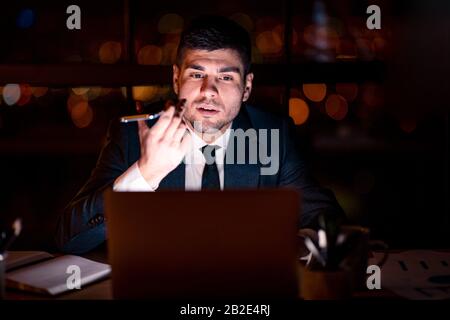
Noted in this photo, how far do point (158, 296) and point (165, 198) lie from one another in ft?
0.72

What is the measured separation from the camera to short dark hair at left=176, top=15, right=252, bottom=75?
2.22 meters

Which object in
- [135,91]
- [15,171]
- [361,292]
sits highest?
[135,91]

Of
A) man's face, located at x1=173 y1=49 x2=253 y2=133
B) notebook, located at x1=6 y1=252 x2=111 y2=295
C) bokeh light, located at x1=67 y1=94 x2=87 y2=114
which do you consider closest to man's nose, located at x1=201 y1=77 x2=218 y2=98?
man's face, located at x1=173 y1=49 x2=253 y2=133

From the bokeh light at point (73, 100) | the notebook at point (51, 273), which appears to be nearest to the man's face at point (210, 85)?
the notebook at point (51, 273)

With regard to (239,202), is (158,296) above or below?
below

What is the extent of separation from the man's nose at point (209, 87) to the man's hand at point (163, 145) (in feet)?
1.04

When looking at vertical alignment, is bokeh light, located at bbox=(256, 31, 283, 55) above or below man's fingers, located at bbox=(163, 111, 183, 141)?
above

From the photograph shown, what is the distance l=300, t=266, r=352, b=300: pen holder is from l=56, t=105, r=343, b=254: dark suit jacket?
686mm

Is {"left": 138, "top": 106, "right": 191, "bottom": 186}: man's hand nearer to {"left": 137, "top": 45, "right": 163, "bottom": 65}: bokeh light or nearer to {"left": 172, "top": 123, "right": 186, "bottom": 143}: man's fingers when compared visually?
{"left": 172, "top": 123, "right": 186, "bottom": 143}: man's fingers

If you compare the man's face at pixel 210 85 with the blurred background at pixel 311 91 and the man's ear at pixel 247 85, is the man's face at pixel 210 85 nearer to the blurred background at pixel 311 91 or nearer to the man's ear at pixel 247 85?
the man's ear at pixel 247 85

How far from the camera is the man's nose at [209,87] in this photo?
87.3 inches
